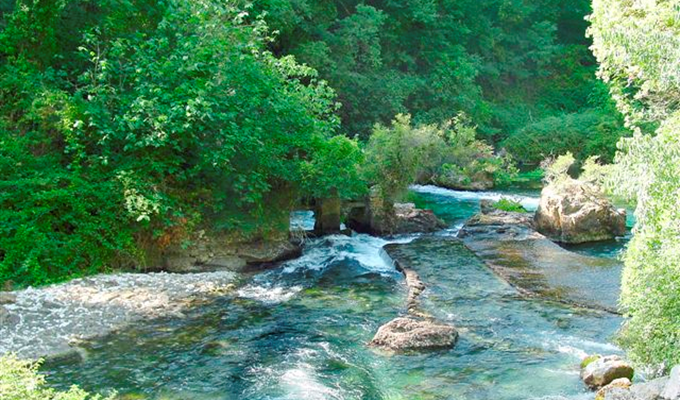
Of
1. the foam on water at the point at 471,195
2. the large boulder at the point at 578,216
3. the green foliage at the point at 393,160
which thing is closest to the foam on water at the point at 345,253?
the green foliage at the point at 393,160

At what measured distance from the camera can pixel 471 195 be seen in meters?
23.8

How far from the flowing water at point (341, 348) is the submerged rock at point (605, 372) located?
0.20 metres

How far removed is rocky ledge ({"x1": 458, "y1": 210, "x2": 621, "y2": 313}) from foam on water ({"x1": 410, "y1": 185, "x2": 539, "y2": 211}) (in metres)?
4.79

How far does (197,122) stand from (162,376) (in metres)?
5.89

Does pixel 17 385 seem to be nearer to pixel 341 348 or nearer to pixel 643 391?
pixel 341 348

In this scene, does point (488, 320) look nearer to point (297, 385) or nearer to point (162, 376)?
point (297, 385)

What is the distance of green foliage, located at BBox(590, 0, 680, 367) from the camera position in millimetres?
6668

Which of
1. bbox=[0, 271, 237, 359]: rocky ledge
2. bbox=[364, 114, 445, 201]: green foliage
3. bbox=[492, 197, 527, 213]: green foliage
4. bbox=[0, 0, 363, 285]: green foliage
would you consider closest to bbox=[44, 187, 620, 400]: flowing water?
bbox=[0, 271, 237, 359]: rocky ledge

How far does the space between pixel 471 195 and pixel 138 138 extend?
14.5m

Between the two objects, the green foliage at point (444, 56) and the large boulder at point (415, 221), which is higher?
the green foliage at point (444, 56)

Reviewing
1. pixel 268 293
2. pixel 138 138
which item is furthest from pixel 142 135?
pixel 268 293

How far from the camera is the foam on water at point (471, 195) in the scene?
22.2 m

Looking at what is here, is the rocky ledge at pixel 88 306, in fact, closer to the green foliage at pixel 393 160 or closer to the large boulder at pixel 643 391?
the green foliage at pixel 393 160

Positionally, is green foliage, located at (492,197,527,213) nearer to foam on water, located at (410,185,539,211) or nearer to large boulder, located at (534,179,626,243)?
foam on water, located at (410,185,539,211)
